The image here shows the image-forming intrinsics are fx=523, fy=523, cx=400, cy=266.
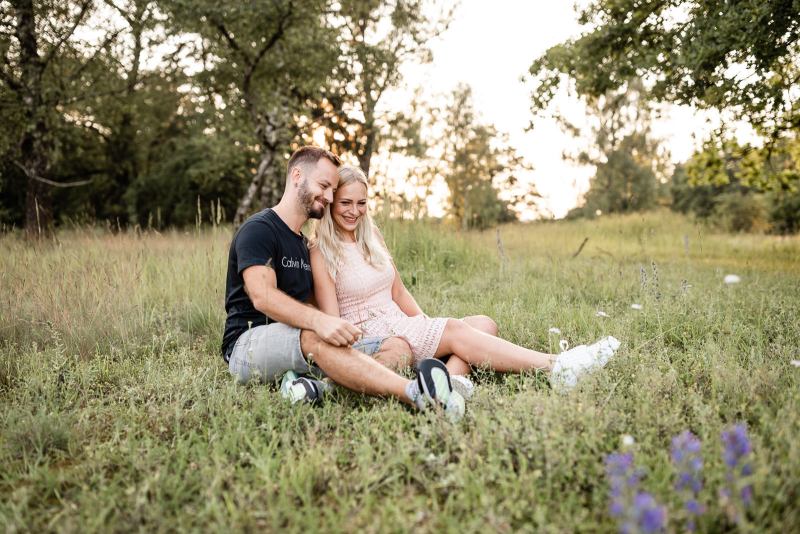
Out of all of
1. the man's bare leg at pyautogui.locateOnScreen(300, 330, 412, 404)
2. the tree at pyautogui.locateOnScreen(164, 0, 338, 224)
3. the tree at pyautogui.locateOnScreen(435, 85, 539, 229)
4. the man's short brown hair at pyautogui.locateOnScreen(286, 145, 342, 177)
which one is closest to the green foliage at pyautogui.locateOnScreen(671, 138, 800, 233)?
the tree at pyautogui.locateOnScreen(164, 0, 338, 224)

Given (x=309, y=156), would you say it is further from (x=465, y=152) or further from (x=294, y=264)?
(x=465, y=152)

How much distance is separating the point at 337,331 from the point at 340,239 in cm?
106

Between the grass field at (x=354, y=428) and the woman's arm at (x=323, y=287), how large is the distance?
59 centimetres

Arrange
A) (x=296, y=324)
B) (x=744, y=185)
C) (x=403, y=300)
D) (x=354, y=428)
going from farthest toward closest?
(x=744, y=185) → (x=403, y=300) → (x=296, y=324) → (x=354, y=428)

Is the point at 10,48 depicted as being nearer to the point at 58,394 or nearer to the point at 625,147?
the point at 58,394

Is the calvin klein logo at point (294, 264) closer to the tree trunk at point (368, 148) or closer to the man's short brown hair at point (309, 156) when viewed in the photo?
the man's short brown hair at point (309, 156)

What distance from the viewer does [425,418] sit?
89.8 inches

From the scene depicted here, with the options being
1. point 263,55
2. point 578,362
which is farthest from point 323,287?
point 263,55

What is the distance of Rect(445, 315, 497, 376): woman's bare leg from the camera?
10.1ft

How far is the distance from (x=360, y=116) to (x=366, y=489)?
17388 mm

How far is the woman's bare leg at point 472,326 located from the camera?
309 cm

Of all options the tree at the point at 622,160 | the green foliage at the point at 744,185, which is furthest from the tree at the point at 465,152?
the green foliage at the point at 744,185

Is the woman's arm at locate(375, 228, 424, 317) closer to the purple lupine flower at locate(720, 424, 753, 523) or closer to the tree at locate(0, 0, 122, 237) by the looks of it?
the purple lupine flower at locate(720, 424, 753, 523)

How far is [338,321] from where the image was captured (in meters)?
2.57
